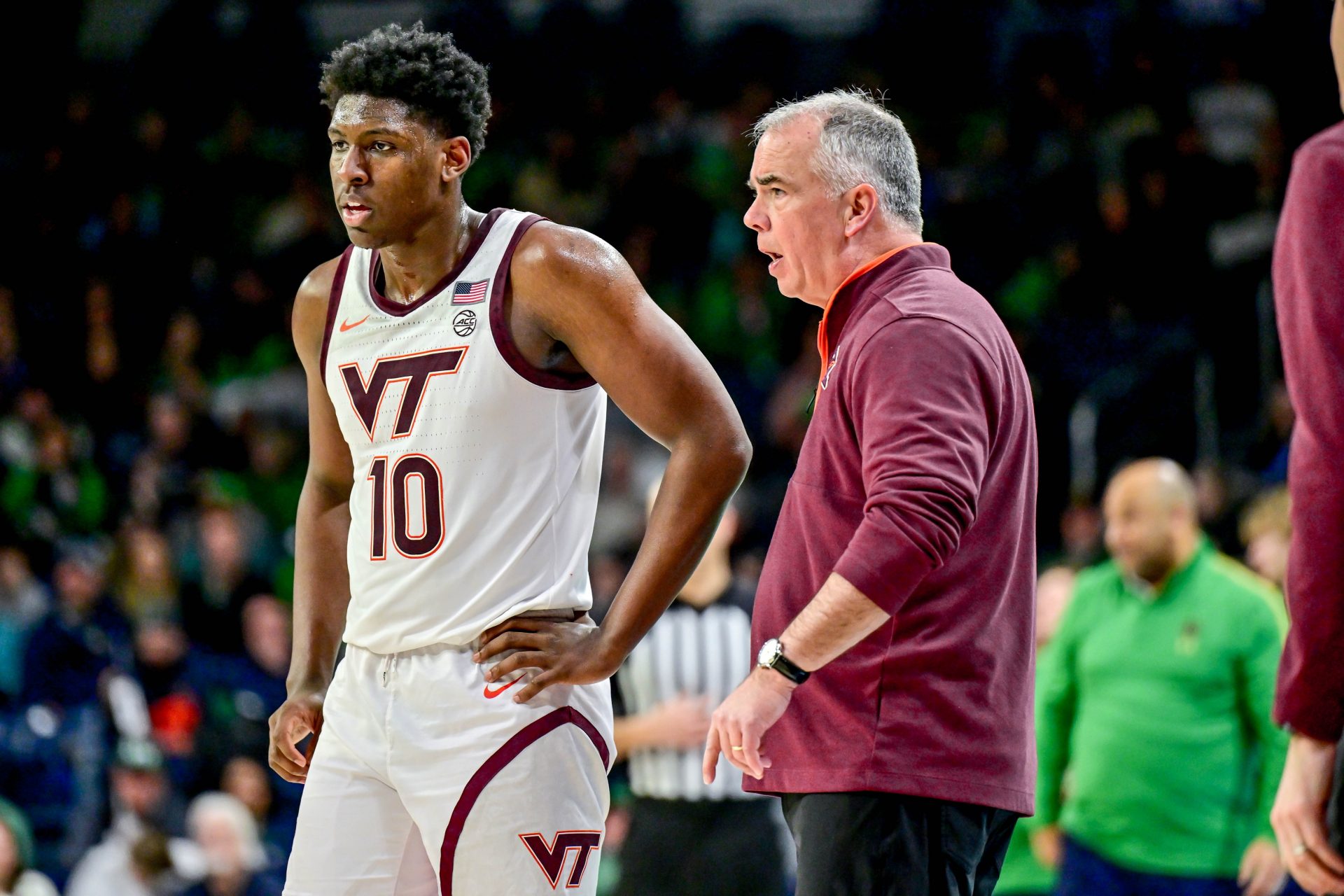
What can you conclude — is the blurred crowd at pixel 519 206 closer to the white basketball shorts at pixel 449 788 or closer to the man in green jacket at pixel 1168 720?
the man in green jacket at pixel 1168 720

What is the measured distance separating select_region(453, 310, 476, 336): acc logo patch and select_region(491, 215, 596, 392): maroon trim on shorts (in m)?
0.04

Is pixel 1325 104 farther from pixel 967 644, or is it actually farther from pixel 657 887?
pixel 967 644

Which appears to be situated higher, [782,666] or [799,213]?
[799,213]

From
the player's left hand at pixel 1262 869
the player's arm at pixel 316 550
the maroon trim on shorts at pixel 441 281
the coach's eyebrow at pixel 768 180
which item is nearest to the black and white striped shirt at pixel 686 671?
the player's left hand at pixel 1262 869

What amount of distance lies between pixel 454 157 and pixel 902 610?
129 cm

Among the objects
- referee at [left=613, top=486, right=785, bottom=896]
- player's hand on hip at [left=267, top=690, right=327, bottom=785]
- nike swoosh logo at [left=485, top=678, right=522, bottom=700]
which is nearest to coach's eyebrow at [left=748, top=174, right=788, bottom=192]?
nike swoosh logo at [left=485, top=678, right=522, bottom=700]

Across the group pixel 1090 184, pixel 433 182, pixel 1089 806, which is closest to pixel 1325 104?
pixel 1090 184

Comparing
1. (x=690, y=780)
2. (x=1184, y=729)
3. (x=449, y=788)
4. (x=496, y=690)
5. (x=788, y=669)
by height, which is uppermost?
(x=788, y=669)

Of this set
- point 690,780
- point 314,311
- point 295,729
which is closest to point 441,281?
point 314,311

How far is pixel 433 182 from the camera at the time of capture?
3.18m

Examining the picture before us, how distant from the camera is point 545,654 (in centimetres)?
297

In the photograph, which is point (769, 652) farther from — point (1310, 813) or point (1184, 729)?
point (1184, 729)

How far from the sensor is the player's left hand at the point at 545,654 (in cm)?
296

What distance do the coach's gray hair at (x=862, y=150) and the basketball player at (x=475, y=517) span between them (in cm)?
42
